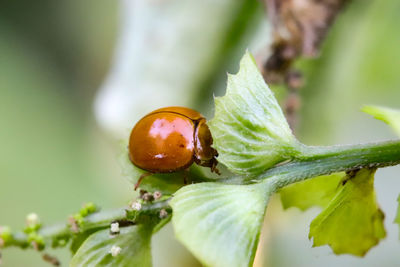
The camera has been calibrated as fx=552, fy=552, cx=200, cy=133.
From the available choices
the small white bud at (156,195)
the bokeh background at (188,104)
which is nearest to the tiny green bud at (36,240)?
the small white bud at (156,195)

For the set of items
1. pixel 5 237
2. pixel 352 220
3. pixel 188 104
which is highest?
pixel 188 104

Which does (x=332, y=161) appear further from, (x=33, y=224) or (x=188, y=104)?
(x=188, y=104)

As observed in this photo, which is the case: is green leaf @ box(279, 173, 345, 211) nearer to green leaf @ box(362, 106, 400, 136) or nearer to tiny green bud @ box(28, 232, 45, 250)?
green leaf @ box(362, 106, 400, 136)

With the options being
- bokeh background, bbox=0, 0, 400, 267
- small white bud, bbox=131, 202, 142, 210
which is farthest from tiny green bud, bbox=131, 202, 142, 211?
bokeh background, bbox=0, 0, 400, 267

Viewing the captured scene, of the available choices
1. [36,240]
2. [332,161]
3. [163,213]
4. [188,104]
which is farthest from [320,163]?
[188,104]

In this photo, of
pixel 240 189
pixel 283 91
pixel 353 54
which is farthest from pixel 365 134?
pixel 240 189
